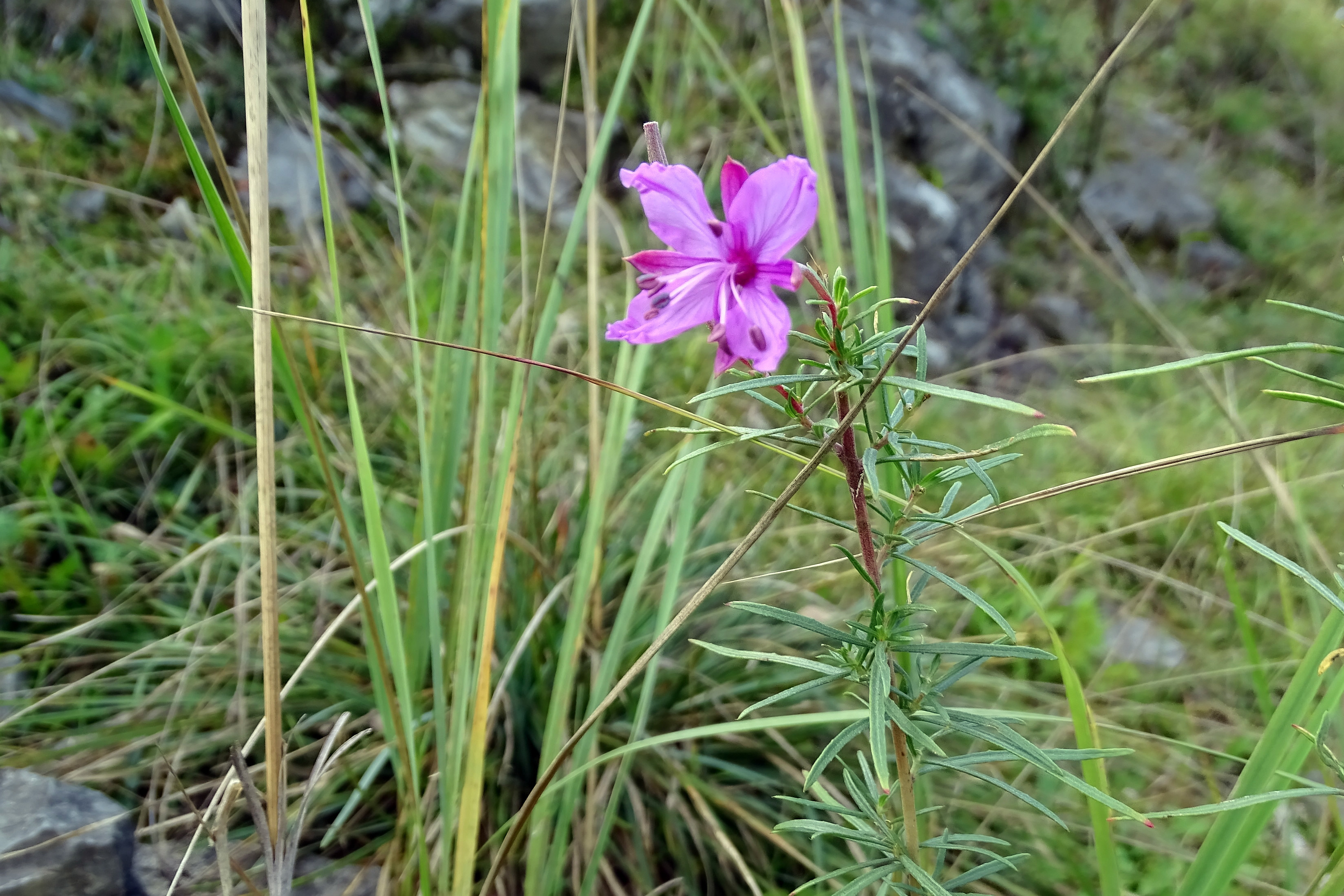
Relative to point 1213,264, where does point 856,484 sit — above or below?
below

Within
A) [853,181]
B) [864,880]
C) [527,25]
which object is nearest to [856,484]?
[864,880]

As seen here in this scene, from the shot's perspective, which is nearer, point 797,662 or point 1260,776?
point 797,662

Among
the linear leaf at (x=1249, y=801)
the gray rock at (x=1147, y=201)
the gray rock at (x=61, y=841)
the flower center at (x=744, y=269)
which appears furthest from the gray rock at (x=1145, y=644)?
the gray rock at (x=1147, y=201)

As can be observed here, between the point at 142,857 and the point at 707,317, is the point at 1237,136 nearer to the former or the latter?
the point at 707,317

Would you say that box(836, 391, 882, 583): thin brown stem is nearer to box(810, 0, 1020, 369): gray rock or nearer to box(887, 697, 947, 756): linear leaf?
box(887, 697, 947, 756): linear leaf

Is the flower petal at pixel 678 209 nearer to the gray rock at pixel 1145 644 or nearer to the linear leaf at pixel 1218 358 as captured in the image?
the linear leaf at pixel 1218 358

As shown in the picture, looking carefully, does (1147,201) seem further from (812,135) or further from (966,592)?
(966,592)

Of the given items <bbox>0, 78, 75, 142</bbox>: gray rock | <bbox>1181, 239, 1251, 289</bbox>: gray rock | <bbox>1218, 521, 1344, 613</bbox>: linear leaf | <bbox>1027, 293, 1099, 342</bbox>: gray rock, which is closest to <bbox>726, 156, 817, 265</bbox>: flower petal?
<bbox>1218, 521, 1344, 613</bbox>: linear leaf

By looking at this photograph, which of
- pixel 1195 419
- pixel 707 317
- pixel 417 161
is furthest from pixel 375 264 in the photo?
pixel 1195 419
